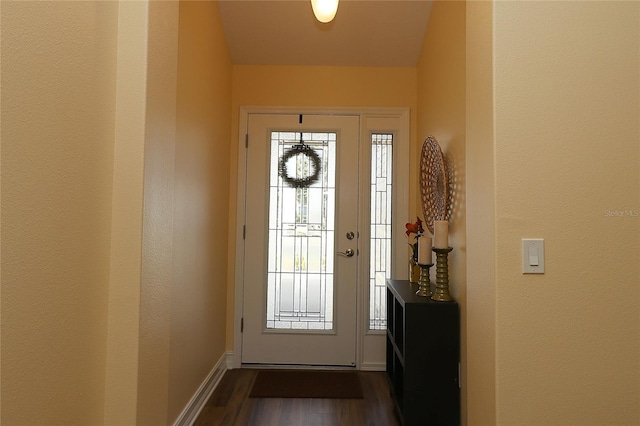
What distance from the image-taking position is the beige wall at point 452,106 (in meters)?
2.17

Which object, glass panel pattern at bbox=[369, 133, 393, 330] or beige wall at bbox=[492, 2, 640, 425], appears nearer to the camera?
beige wall at bbox=[492, 2, 640, 425]

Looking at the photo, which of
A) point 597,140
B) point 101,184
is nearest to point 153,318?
point 101,184

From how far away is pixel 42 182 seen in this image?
1027 millimetres

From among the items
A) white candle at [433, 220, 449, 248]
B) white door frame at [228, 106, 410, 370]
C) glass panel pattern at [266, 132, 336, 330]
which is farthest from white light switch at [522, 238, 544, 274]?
glass panel pattern at [266, 132, 336, 330]

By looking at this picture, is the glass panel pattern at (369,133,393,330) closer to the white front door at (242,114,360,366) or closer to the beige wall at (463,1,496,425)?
the white front door at (242,114,360,366)

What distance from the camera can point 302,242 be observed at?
11.1ft

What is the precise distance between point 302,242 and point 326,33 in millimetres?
1669

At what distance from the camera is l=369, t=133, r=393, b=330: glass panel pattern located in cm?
338

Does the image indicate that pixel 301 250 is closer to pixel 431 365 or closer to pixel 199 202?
pixel 199 202

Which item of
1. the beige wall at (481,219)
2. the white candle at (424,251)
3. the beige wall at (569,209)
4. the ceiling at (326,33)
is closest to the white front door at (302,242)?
the ceiling at (326,33)

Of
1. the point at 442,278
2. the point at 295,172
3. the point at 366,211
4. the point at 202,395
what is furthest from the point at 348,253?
the point at 202,395

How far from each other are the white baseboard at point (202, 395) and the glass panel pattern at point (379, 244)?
1.24 m

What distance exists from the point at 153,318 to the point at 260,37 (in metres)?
2.48

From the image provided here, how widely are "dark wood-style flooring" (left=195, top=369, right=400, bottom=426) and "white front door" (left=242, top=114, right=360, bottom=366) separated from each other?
1.66 ft
